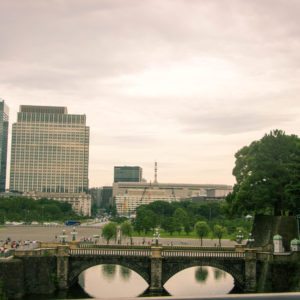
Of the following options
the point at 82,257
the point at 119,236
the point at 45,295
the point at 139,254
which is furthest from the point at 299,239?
the point at 119,236

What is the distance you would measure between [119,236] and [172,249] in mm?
45446

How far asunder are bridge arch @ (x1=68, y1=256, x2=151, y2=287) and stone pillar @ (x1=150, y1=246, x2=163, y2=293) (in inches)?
33.7

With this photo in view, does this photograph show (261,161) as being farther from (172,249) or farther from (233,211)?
(172,249)

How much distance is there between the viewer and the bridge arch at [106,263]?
160 ft

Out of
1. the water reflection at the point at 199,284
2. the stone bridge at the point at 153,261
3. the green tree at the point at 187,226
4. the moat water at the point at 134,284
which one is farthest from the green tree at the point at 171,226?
the stone bridge at the point at 153,261

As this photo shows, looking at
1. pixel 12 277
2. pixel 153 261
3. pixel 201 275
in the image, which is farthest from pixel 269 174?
pixel 12 277

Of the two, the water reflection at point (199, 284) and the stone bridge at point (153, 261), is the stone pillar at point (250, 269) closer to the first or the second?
the stone bridge at point (153, 261)

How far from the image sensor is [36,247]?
5166 centimetres

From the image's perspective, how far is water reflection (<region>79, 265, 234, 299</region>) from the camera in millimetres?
49069

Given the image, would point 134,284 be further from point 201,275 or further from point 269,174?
point 269,174

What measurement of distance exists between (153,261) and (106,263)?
14.6 ft

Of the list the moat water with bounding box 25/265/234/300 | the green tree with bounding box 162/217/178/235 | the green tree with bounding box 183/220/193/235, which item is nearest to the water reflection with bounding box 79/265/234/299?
the moat water with bounding box 25/265/234/300

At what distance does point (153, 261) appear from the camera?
48.2 metres

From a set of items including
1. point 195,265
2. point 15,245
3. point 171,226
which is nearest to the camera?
point 195,265
